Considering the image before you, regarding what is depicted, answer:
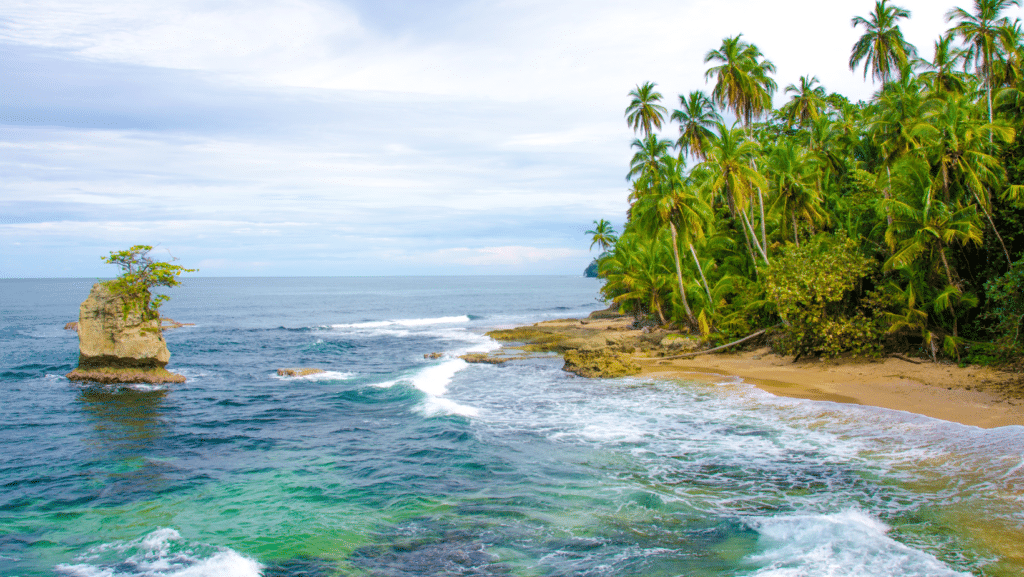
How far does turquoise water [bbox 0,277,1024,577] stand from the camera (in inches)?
332

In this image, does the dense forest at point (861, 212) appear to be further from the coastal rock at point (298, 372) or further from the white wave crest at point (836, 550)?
the coastal rock at point (298, 372)

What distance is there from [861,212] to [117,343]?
30039 mm

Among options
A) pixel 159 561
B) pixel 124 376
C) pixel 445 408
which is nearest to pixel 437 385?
pixel 445 408

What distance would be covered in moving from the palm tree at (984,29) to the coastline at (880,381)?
1471 centimetres

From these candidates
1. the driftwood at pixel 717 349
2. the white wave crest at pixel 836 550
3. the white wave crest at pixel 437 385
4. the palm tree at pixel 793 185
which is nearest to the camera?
the white wave crest at pixel 836 550

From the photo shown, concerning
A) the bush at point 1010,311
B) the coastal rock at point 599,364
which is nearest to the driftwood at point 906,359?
the bush at point 1010,311

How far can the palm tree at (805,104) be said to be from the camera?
37.3m

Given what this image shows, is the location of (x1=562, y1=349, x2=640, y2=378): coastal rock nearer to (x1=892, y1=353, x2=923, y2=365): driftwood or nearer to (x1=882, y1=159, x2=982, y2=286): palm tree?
(x1=892, y1=353, x2=923, y2=365): driftwood

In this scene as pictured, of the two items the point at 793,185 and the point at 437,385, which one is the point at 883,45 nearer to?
the point at 793,185

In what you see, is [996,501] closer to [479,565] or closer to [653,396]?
[479,565]

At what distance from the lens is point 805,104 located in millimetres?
37812

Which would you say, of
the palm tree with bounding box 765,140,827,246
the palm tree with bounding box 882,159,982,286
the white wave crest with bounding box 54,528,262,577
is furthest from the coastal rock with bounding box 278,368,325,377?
the palm tree with bounding box 882,159,982,286

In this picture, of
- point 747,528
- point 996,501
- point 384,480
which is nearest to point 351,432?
point 384,480

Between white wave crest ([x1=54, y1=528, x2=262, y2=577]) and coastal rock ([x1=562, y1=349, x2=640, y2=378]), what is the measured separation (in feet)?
53.7
